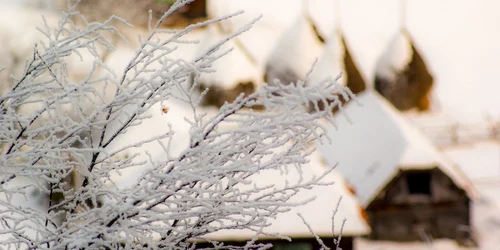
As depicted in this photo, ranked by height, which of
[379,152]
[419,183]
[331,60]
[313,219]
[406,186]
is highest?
[331,60]

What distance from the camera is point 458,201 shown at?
15297mm

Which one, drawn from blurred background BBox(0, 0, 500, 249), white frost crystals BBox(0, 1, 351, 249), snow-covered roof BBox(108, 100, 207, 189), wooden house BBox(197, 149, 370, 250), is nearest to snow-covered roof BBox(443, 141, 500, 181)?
blurred background BBox(0, 0, 500, 249)

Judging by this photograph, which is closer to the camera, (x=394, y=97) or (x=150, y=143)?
(x=150, y=143)

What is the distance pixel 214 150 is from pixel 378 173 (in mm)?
12542

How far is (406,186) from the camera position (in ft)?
49.1

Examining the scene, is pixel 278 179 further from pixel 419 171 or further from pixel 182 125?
pixel 419 171

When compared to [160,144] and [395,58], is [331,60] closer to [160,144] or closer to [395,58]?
[395,58]

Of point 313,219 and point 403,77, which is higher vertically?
point 403,77

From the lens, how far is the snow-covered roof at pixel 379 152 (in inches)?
582

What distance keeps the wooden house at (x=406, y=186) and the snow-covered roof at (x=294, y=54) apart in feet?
23.4

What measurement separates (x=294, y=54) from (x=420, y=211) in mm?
9613

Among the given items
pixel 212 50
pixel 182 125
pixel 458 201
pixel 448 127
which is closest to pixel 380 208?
pixel 458 201

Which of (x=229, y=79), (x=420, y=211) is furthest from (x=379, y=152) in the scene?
(x=229, y=79)

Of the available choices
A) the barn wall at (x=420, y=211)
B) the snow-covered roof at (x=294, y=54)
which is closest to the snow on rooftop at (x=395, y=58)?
the snow-covered roof at (x=294, y=54)
